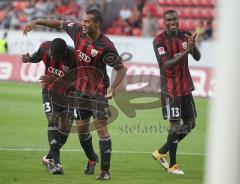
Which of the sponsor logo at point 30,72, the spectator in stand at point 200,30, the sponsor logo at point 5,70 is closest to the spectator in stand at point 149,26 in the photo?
the spectator in stand at point 200,30

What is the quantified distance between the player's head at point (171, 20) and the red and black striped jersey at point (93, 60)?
0.96 meters

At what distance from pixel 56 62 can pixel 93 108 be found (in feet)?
3.08

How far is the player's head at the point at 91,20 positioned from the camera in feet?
23.1

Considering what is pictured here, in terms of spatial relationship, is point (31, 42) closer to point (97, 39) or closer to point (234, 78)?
point (97, 39)

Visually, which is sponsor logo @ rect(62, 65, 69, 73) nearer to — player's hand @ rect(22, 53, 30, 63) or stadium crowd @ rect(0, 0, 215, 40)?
player's hand @ rect(22, 53, 30, 63)

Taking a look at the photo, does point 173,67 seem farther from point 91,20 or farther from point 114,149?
point 114,149

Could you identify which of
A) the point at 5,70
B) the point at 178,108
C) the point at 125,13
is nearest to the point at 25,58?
the point at 178,108

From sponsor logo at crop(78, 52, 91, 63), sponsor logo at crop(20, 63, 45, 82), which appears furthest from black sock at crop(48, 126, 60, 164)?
sponsor logo at crop(20, 63, 45, 82)

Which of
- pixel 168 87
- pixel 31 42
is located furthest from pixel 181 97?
pixel 31 42

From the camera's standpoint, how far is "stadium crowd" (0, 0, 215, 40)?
2897cm

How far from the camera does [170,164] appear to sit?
833 cm

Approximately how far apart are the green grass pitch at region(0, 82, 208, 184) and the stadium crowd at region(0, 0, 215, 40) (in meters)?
10.9

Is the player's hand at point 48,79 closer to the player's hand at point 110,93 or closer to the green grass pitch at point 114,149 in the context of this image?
the green grass pitch at point 114,149

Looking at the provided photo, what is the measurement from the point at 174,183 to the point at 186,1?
24495 mm
